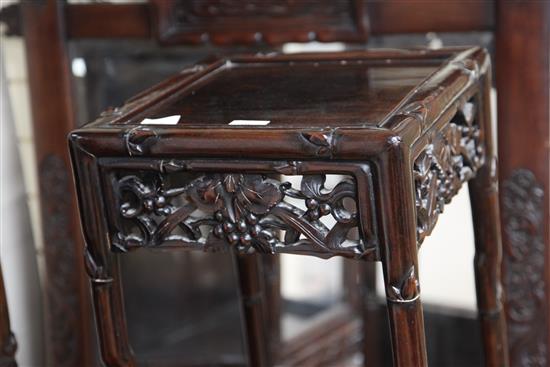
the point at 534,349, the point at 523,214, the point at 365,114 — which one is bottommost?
the point at 534,349

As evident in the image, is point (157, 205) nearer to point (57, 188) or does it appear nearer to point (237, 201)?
point (237, 201)

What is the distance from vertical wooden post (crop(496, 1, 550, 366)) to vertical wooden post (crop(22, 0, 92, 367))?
0.73 m

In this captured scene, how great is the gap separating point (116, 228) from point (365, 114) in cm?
29

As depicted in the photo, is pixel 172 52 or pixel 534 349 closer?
pixel 534 349

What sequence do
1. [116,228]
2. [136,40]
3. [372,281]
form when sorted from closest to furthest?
[116,228]
[136,40]
[372,281]

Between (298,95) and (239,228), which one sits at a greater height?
(298,95)

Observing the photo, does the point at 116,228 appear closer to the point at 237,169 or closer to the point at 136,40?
the point at 237,169

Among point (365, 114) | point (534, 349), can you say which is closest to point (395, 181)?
point (365, 114)

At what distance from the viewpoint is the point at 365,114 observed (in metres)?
0.93

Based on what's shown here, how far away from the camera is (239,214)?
0.94 metres

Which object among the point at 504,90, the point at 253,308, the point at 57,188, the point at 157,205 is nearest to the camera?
the point at 157,205

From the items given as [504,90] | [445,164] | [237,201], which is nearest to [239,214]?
[237,201]

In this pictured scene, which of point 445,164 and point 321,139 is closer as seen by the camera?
point 321,139

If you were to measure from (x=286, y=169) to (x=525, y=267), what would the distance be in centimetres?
60
